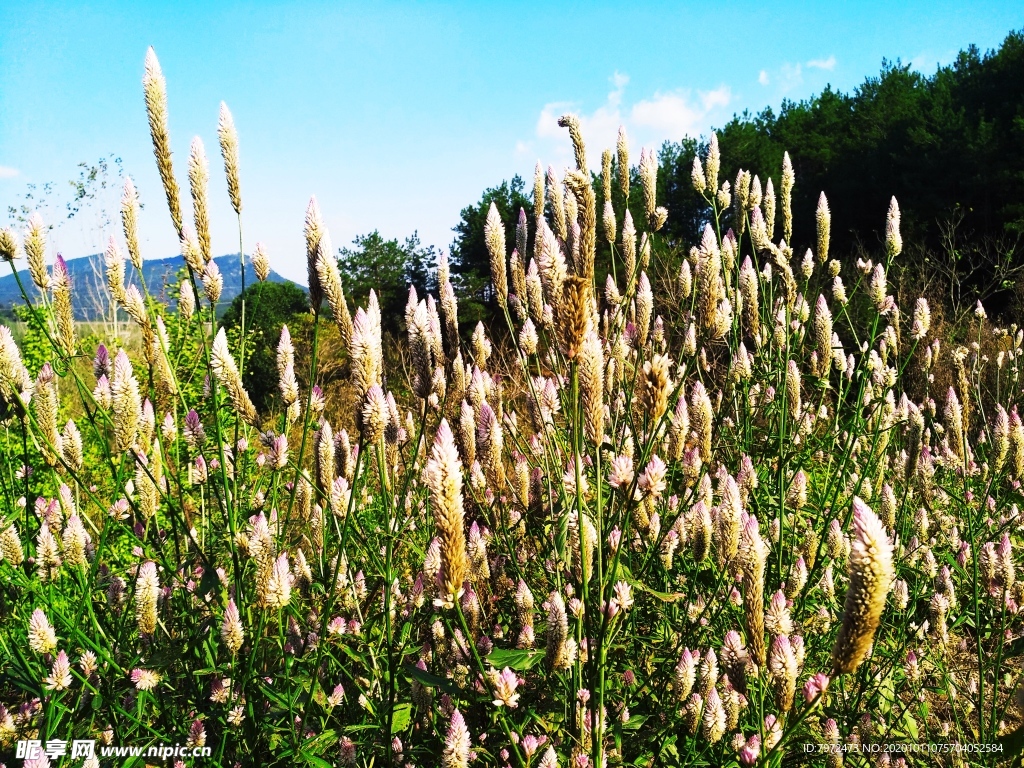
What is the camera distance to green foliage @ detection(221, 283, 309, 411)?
1320 cm

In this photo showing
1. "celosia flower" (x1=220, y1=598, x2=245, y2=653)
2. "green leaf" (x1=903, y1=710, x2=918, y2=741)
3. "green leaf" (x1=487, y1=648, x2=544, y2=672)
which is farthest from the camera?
"green leaf" (x1=903, y1=710, x2=918, y2=741)

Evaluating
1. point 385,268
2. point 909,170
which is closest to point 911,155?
point 909,170

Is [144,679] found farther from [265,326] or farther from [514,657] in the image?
[265,326]

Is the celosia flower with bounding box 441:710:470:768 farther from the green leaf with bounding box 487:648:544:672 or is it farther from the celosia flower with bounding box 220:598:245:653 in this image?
the celosia flower with bounding box 220:598:245:653

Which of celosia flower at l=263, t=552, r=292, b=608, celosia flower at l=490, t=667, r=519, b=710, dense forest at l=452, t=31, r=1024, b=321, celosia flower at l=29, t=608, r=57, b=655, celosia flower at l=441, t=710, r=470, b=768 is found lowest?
celosia flower at l=441, t=710, r=470, b=768

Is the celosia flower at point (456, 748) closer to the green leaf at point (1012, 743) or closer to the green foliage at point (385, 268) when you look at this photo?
the green leaf at point (1012, 743)

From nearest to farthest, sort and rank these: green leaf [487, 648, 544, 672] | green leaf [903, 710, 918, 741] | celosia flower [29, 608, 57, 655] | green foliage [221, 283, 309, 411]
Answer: green leaf [487, 648, 544, 672] < celosia flower [29, 608, 57, 655] < green leaf [903, 710, 918, 741] < green foliage [221, 283, 309, 411]

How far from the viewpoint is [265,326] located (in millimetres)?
20766

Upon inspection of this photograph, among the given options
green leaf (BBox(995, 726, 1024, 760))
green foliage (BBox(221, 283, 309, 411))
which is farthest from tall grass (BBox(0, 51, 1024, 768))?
green foliage (BBox(221, 283, 309, 411))

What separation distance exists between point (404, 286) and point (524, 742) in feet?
71.4

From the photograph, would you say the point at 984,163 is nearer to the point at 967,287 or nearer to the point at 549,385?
the point at 967,287

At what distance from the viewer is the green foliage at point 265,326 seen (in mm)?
13198

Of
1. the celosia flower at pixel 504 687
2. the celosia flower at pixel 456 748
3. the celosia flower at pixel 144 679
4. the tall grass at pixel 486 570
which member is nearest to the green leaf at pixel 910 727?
the tall grass at pixel 486 570

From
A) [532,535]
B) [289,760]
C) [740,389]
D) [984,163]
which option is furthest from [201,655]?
[984,163]
